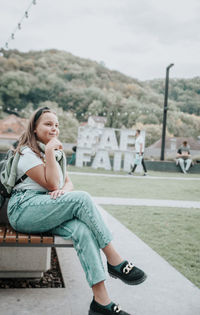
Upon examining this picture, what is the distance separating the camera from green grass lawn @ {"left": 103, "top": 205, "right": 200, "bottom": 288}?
3.62 m

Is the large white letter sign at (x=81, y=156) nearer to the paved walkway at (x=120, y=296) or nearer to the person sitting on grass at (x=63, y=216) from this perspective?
the paved walkway at (x=120, y=296)

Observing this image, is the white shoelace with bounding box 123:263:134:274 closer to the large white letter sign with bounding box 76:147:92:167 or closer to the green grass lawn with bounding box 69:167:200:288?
the green grass lawn with bounding box 69:167:200:288

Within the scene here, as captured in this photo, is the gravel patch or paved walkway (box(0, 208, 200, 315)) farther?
the gravel patch

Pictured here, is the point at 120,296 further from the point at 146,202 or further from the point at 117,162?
the point at 117,162

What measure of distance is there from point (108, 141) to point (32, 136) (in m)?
14.0

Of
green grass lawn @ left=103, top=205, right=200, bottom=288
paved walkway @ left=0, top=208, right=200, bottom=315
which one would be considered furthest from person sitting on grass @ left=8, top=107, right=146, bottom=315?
green grass lawn @ left=103, top=205, right=200, bottom=288

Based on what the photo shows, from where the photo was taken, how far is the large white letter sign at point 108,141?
1666 cm

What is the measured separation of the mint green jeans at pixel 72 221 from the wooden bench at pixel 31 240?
48 millimetres

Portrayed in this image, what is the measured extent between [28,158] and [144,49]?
96.7 meters

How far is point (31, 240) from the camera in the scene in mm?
2371

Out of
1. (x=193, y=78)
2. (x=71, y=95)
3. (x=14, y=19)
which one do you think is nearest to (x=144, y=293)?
(x=14, y=19)

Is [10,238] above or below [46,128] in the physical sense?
below

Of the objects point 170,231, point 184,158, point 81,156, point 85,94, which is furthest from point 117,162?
point 85,94

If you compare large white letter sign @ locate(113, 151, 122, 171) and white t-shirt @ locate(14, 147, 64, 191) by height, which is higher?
white t-shirt @ locate(14, 147, 64, 191)
